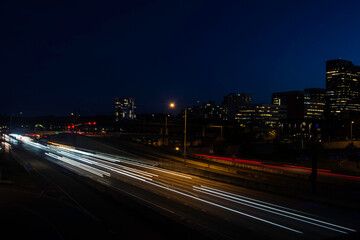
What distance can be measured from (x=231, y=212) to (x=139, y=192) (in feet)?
26.0

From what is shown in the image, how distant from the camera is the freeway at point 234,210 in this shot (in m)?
13.4

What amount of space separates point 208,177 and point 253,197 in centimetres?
824

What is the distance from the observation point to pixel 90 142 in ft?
206

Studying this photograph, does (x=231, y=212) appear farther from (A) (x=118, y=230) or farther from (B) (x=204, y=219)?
(A) (x=118, y=230)

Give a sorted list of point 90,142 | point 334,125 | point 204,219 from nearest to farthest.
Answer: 1. point 204,219
2. point 90,142
3. point 334,125

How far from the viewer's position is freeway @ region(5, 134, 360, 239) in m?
13.4

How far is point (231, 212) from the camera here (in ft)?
53.6

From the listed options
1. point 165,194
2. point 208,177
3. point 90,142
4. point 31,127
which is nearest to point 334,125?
point 90,142

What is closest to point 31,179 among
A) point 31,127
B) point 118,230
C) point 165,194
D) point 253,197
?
point 165,194

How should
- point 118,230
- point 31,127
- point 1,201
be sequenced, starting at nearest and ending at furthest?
point 118,230, point 1,201, point 31,127

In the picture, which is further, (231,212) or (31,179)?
(31,179)

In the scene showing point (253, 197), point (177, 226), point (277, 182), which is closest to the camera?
point (177, 226)

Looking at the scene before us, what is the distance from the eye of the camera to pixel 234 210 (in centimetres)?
1677

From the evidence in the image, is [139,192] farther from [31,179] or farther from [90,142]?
[90,142]
